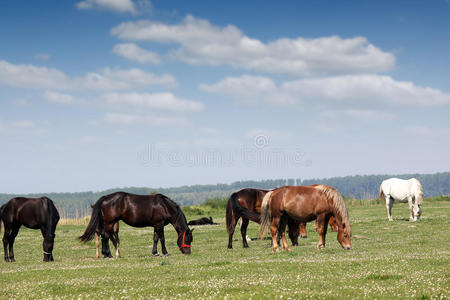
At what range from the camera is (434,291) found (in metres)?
10.3

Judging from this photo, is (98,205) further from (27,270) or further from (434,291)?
(434,291)

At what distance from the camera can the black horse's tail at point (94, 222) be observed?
69.1 ft

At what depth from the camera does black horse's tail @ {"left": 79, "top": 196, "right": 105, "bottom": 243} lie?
21047 mm

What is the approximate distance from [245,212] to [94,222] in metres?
7.19

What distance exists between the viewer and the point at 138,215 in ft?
73.2

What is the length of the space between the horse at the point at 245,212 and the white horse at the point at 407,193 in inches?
553

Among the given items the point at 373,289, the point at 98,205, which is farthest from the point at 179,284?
the point at 98,205

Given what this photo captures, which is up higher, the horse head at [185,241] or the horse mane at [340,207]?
the horse mane at [340,207]

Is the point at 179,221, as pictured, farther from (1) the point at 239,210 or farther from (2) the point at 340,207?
(2) the point at 340,207

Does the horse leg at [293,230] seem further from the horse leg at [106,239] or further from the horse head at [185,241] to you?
the horse leg at [106,239]

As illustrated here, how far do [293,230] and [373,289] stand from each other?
41.6 ft

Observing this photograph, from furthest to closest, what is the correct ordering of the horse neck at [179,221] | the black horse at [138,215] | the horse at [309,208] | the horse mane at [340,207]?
the horse neck at [179,221] → the black horse at [138,215] → the horse at [309,208] → the horse mane at [340,207]

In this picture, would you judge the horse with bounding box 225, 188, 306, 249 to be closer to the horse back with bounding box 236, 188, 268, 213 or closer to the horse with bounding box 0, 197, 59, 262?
the horse back with bounding box 236, 188, 268, 213

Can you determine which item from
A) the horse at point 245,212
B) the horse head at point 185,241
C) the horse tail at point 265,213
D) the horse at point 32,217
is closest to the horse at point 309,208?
the horse tail at point 265,213
